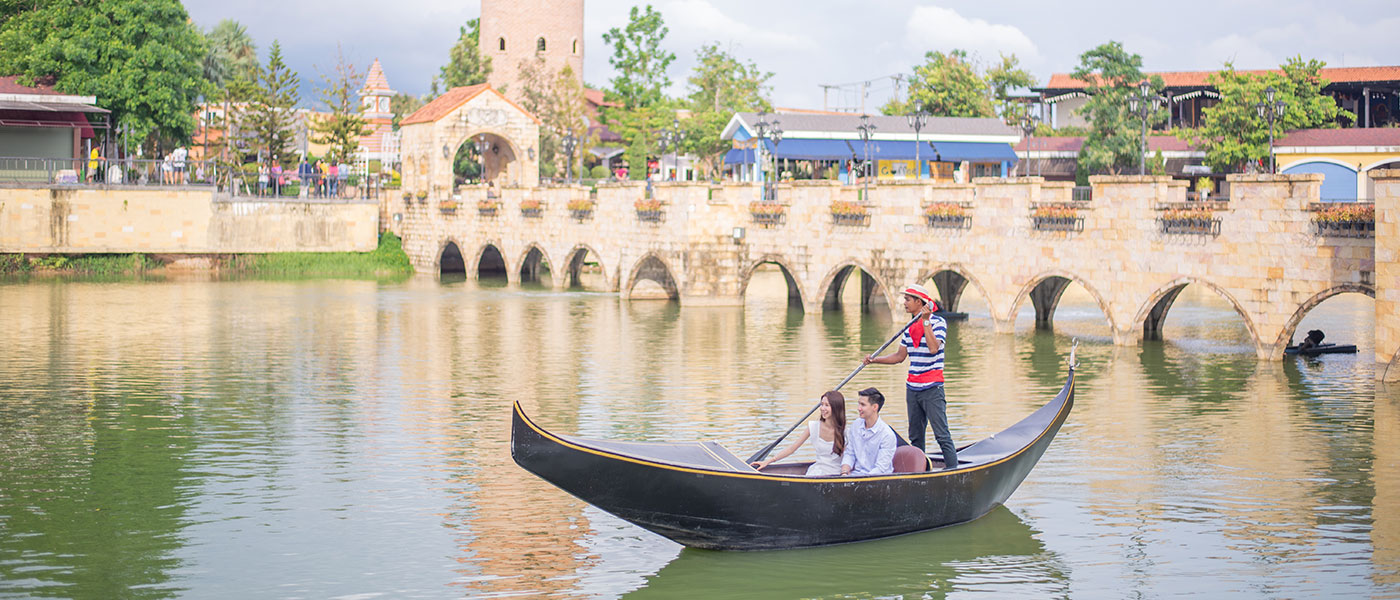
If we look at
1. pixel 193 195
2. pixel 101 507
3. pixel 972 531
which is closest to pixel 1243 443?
pixel 972 531

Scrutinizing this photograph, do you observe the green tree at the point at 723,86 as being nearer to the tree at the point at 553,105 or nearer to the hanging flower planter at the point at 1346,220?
the tree at the point at 553,105

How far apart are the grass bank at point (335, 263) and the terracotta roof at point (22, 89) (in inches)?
302

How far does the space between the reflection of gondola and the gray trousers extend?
2.35ft

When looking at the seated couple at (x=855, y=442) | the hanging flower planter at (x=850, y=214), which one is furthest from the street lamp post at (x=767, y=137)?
the seated couple at (x=855, y=442)

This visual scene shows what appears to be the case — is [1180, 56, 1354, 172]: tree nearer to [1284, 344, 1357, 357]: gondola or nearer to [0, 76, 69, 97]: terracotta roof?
[1284, 344, 1357, 357]: gondola

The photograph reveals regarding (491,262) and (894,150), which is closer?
(491,262)

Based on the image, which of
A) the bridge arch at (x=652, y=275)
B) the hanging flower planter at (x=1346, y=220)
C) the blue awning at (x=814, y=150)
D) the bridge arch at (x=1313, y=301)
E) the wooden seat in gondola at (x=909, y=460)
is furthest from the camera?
the blue awning at (x=814, y=150)

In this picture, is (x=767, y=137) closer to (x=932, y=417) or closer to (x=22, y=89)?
(x=22, y=89)

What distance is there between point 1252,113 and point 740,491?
39.5 meters

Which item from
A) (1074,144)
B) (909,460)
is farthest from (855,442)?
(1074,144)

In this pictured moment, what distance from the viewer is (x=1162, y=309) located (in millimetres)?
27406

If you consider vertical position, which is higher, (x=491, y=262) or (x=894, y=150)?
(x=894, y=150)

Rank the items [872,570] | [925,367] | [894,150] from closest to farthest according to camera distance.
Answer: [872,570] → [925,367] → [894,150]

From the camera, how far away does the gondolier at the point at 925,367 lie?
39.8ft
